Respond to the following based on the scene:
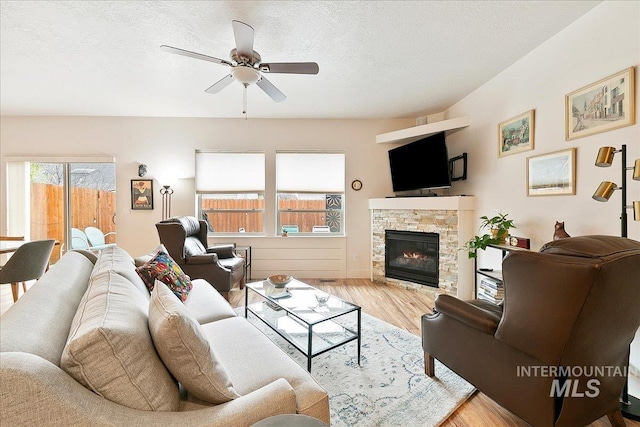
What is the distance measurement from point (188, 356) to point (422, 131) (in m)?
3.85

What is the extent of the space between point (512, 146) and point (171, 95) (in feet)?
13.6

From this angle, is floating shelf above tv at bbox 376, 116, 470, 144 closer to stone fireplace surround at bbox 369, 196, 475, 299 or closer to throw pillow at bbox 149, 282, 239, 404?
stone fireplace surround at bbox 369, 196, 475, 299

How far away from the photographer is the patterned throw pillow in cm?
197

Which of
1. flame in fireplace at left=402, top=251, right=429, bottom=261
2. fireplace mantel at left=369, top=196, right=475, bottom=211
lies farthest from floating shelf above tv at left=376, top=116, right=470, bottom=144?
flame in fireplace at left=402, top=251, right=429, bottom=261

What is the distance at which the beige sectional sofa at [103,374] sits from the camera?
64 centimetres

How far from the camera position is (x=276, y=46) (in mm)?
2496

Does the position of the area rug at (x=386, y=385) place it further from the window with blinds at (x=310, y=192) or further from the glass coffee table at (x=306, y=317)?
the window with blinds at (x=310, y=192)

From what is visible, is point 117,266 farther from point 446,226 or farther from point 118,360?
point 446,226

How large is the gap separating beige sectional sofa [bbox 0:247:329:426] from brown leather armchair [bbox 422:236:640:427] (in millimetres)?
956

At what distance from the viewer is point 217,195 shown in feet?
15.0

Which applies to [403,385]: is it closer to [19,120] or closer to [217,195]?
[217,195]

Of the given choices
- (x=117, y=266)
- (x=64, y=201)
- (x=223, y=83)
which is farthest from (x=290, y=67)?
(x=64, y=201)

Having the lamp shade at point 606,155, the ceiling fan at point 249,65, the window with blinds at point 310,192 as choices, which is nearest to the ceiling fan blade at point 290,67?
the ceiling fan at point 249,65

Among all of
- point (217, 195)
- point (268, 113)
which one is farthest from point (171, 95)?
point (217, 195)
